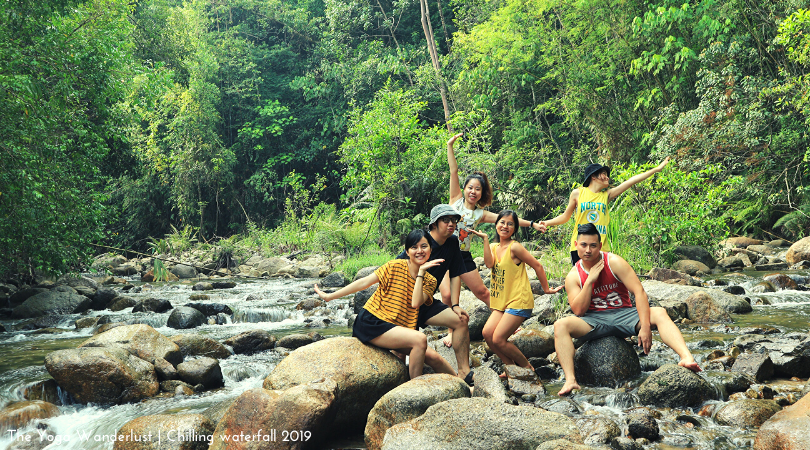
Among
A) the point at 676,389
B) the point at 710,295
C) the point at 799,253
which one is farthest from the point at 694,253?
the point at 676,389

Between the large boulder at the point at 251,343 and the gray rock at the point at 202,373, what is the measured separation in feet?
4.38

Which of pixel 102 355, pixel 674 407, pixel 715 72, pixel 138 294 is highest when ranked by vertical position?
pixel 715 72

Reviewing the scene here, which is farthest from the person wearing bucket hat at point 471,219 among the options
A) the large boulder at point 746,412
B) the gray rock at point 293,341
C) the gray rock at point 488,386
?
the gray rock at point 293,341

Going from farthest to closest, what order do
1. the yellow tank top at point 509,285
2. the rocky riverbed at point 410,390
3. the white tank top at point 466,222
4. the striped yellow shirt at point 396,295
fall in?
the white tank top at point 466,222 → the yellow tank top at point 509,285 → the striped yellow shirt at point 396,295 → the rocky riverbed at point 410,390

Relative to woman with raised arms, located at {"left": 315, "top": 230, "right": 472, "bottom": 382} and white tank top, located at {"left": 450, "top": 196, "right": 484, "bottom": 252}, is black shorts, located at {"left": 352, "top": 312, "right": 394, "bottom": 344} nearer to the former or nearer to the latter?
woman with raised arms, located at {"left": 315, "top": 230, "right": 472, "bottom": 382}

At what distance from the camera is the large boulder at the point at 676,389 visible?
4289 millimetres

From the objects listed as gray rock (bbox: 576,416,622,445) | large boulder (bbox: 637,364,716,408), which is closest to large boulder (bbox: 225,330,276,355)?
gray rock (bbox: 576,416,622,445)

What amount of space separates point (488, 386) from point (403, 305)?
0.95 metres

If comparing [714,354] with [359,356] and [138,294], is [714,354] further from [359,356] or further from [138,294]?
[138,294]

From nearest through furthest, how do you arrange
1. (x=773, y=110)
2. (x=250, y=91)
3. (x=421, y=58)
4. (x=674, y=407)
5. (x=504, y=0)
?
(x=674, y=407) → (x=773, y=110) → (x=504, y=0) → (x=421, y=58) → (x=250, y=91)

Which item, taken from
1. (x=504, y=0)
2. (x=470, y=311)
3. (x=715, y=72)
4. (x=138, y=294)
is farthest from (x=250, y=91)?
(x=470, y=311)

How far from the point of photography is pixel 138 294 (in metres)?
14.2

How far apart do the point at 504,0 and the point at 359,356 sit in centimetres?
1860

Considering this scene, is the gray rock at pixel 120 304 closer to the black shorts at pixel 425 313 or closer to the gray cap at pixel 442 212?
the black shorts at pixel 425 313
